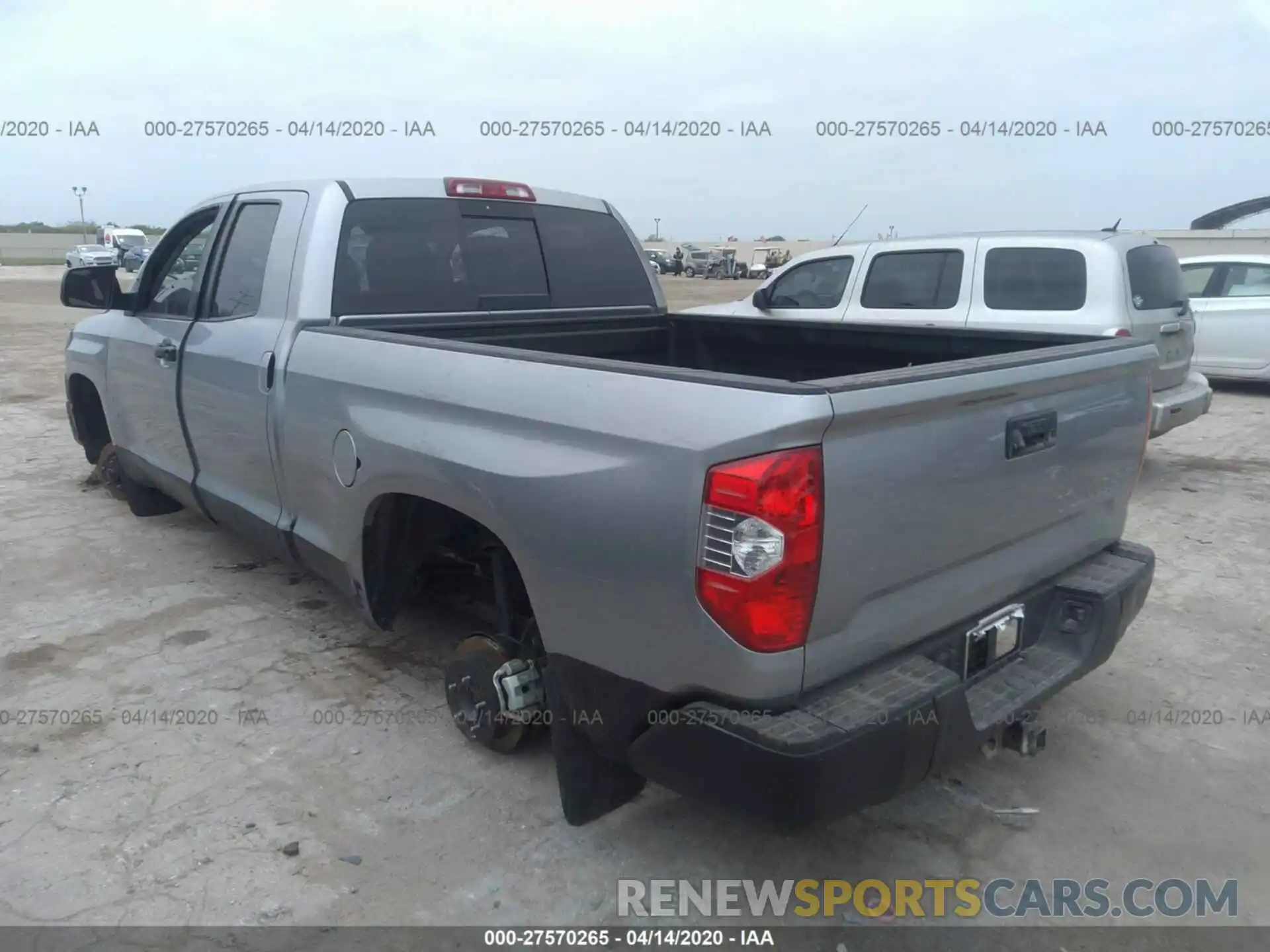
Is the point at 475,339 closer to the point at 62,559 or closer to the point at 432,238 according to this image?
the point at 432,238

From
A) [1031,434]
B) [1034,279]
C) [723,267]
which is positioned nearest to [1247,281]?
[1034,279]

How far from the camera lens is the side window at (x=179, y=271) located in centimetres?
441

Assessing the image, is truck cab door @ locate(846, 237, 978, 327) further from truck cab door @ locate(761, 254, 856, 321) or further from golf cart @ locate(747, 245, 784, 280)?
golf cart @ locate(747, 245, 784, 280)

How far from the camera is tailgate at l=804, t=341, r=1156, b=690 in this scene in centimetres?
210

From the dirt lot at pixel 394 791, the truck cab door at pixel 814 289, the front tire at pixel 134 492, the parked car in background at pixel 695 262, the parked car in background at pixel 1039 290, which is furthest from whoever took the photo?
the parked car in background at pixel 695 262

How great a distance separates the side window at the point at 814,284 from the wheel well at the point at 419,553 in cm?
537

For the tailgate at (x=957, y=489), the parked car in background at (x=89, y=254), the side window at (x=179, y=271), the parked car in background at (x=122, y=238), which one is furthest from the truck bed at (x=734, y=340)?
the parked car in background at (x=122, y=238)

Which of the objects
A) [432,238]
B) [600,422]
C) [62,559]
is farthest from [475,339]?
[62,559]

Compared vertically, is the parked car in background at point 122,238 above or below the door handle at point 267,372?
above

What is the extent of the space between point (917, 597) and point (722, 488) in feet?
2.27

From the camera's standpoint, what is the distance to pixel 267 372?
360 cm

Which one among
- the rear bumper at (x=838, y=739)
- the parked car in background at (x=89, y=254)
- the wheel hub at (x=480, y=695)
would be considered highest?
the parked car in background at (x=89, y=254)

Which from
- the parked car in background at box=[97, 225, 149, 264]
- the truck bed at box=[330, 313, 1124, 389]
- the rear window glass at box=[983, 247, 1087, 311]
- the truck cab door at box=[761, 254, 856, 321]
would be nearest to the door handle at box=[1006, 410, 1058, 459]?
the truck bed at box=[330, 313, 1124, 389]

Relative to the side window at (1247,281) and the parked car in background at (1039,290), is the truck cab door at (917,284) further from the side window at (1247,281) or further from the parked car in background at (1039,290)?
the side window at (1247,281)
